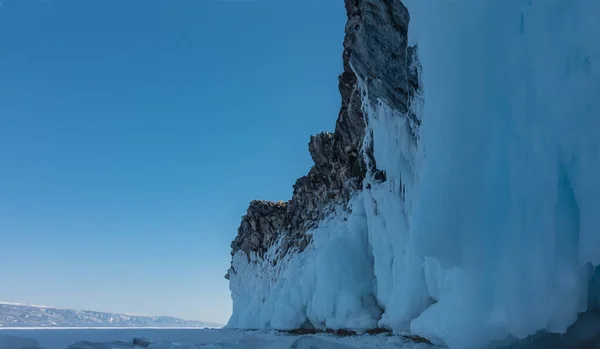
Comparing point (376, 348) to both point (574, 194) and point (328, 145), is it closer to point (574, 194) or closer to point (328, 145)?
point (574, 194)

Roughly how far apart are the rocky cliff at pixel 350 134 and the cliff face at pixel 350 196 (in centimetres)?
4

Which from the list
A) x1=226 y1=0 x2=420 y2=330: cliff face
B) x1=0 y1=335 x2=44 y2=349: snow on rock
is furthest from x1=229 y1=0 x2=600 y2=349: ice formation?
x1=0 y1=335 x2=44 y2=349: snow on rock

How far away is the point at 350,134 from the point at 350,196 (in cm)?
406

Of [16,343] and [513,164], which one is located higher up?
[513,164]

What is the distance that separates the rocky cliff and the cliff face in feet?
0.13

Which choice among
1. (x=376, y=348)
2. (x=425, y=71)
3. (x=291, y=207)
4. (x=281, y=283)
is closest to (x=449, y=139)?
(x=425, y=71)

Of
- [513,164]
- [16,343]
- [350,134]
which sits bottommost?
[16,343]

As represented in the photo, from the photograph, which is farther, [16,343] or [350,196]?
[350,196]

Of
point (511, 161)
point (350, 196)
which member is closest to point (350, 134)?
point (350, 196)

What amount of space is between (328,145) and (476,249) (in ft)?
79.8

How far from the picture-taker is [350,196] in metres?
27.6

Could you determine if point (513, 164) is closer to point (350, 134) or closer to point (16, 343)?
point (16, 343)

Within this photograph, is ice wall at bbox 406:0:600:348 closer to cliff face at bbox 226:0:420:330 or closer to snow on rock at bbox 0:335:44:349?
cliff face at bbox 226:0:420:330

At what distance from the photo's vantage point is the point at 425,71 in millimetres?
8922
